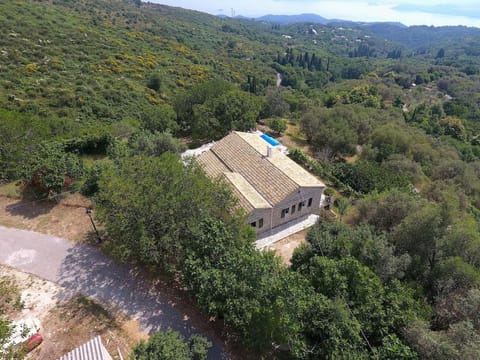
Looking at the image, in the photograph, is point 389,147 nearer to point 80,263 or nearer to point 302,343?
point 302,343

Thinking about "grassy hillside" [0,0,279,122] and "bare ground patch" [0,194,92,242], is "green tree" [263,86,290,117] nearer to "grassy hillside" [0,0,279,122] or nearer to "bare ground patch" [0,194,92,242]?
"grassy hillside" [0,0,279,122]

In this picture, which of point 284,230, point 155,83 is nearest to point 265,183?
point 284,230

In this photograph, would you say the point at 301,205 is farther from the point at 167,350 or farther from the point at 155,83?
the point at 155,83

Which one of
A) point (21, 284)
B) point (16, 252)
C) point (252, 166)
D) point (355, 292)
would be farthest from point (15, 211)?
point (355, 292)

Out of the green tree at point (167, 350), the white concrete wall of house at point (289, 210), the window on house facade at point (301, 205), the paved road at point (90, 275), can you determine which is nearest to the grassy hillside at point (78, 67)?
the paved road at point (90, 275)

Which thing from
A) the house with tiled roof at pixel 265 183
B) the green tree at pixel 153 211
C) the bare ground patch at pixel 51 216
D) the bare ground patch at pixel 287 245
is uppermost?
the green tree at pixel 153 211

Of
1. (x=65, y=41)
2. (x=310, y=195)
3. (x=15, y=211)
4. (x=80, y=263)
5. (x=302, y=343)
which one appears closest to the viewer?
(x=302, y=343)

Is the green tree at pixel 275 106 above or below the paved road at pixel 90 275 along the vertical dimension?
above

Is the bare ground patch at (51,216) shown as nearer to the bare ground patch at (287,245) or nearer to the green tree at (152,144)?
the green tree at (152,144)
